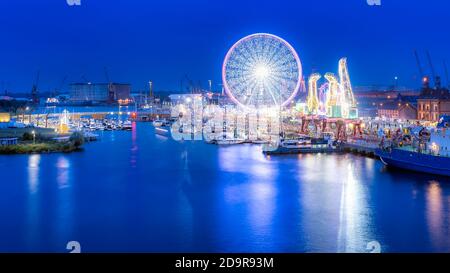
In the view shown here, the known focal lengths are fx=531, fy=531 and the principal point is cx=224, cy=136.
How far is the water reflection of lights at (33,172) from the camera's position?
565 centimetres

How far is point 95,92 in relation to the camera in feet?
126

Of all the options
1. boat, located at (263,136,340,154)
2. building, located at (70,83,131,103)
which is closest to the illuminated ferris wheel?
boat, located at (263,136,340,154)

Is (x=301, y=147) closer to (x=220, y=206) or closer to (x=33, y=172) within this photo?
(x=33, y=172)

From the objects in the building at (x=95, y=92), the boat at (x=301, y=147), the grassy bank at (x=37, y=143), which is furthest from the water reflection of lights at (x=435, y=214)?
the building at (x=95, y=92)

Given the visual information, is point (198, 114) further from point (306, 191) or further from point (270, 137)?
point (306, 191)

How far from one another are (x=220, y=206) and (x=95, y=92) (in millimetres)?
35307

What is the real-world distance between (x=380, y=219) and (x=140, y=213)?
6.32 feet

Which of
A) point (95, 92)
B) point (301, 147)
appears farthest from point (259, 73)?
point (95, 92)

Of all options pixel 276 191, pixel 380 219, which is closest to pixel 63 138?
pixel 276 191

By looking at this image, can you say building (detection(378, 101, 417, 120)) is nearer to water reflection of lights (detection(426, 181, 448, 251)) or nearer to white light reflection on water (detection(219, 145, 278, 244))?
white light reflection on water (detection(219, 145, 278, 244))

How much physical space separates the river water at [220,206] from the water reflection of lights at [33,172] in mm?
28

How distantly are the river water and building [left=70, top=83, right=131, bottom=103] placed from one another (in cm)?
3093

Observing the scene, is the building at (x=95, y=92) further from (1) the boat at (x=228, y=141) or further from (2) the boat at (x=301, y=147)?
(2) the boat at (x=301, y=147)

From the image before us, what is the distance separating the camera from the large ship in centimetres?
600
